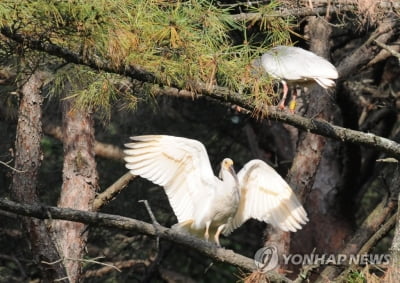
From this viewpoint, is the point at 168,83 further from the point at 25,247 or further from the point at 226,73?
the point at 25,247

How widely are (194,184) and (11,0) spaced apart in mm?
1643

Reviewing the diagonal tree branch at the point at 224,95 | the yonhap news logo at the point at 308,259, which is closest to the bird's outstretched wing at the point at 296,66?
the diagonal tree branch at the point at 224,95

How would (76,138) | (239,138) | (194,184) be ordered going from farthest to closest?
(239,138) → (76,138) → (194,184)

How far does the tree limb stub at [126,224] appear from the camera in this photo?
3.30 meters

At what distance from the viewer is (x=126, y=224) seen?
133 inches

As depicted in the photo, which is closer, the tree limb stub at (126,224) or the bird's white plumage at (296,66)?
the tree limb stub at (126,224)

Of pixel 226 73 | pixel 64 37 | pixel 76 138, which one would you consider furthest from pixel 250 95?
pixel 76 138

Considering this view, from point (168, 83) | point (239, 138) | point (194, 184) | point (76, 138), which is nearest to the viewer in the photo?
point (168, 83)

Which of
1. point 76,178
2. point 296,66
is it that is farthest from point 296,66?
point 76,178

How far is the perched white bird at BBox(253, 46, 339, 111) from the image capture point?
4.01 m

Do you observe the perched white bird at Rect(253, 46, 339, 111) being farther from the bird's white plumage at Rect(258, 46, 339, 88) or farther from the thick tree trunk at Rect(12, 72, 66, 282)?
the thick tree trunk at Rect(12, 72, 66, 282)

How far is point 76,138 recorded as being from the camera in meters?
4.90

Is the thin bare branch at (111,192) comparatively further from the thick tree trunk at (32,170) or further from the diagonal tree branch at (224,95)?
the diagonal tree branch at (224,95)

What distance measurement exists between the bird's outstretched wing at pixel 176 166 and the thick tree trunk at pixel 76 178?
0.38 meters
